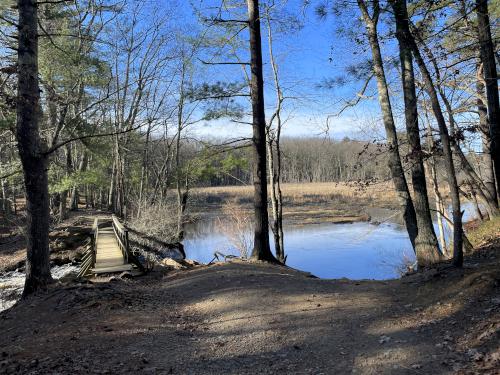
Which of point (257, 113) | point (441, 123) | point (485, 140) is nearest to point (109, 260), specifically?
point (257, 113)

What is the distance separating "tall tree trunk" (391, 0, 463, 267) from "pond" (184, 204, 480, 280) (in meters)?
7.26

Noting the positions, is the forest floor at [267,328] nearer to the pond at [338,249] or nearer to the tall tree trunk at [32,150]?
the tall tree trunk at [32,150]

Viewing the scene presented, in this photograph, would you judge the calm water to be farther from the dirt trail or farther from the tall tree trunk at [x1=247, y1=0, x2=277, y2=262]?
the dirt trail

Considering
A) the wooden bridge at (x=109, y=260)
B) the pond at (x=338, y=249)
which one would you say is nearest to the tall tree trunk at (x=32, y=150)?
the wooden bridge at (x=109, y=260)

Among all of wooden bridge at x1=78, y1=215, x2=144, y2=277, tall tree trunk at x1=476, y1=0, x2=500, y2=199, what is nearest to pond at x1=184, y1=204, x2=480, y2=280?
tall tree trunk at x1=476, y1=0, x2=500, y2=199

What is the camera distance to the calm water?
18016mm

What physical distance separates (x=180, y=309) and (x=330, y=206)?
137 feet

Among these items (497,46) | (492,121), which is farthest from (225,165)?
(492,121)

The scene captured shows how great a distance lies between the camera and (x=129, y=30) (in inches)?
951

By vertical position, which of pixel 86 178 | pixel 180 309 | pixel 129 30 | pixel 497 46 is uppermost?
pixel 129 30

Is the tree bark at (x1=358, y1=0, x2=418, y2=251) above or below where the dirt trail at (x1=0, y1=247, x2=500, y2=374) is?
above

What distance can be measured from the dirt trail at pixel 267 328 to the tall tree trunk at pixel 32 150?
84 cm

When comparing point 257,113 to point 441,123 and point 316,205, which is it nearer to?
point 441,123

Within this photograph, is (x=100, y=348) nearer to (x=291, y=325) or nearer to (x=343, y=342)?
(x=291, y=325)
